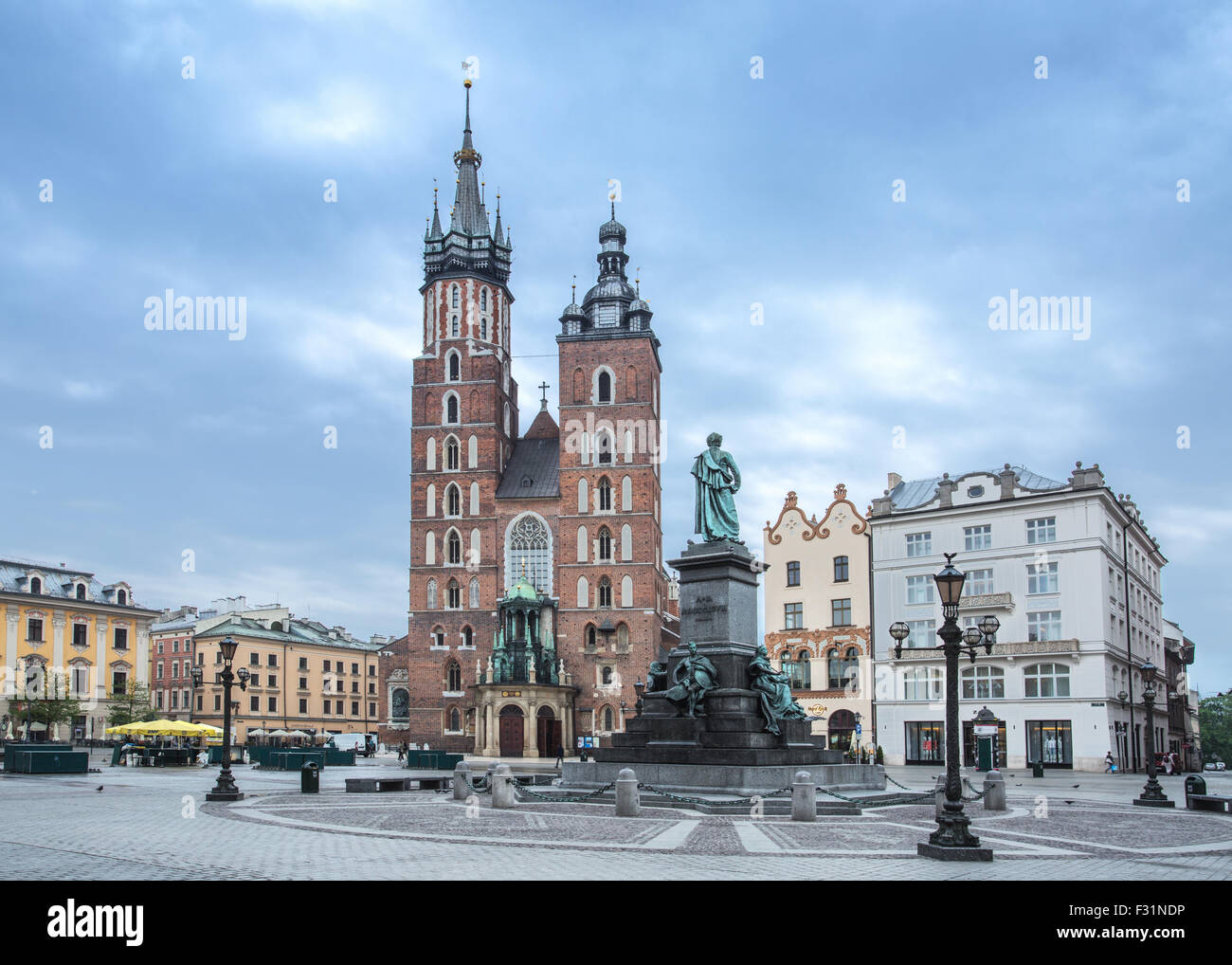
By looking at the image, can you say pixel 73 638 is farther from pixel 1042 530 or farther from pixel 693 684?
pixel 693 684

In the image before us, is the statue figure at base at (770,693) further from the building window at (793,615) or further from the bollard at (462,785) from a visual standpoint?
the building window at (793,615)

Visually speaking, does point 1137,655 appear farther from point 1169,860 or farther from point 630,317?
point 1169,860

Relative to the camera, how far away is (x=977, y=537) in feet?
174

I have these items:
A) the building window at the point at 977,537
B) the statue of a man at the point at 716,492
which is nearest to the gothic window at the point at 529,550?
the building window at the point at 977,537

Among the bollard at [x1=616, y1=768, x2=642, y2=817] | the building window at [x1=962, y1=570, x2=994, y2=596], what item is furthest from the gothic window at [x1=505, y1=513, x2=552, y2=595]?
the bollard at [x1=616, y1=768, x2=642, y2=817]

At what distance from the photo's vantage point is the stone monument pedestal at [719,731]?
2238 cm

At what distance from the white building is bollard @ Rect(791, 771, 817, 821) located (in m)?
34.0

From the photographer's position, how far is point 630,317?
7612cm

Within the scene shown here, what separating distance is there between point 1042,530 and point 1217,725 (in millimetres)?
93004

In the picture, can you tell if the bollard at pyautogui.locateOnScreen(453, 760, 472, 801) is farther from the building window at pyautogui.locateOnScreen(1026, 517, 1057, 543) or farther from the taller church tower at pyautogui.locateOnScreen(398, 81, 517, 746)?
the taller church tower at pyautogui.locateOnScreen(398, 81, 517, 746)

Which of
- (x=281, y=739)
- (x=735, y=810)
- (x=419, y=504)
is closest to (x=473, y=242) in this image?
(x=419, y=504)

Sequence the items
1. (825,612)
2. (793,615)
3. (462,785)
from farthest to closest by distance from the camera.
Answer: (793,615) < (825,612) < (462,785)

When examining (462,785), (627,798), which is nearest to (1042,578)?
(462,785)
